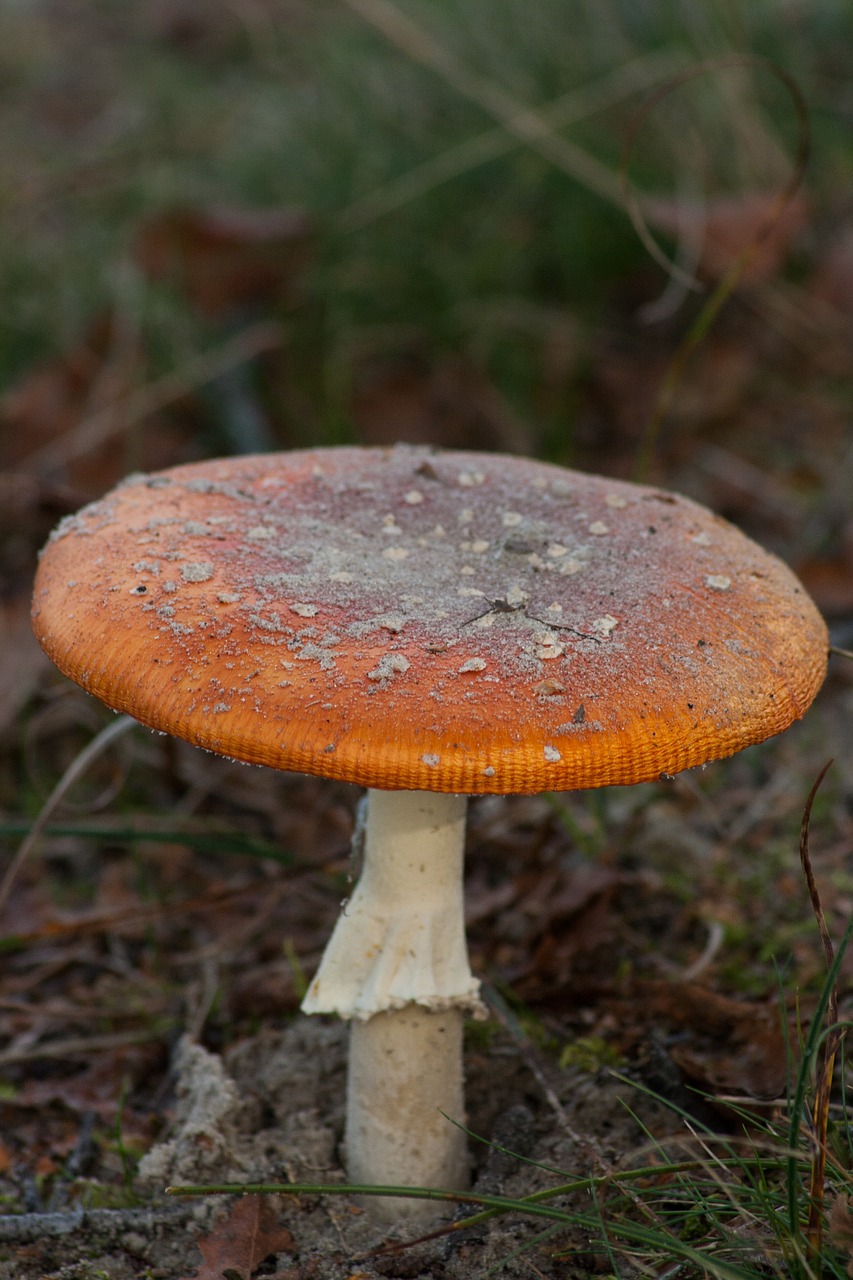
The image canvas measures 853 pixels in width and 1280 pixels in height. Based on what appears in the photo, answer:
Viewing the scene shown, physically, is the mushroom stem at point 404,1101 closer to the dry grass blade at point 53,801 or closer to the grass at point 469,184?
the dry grass blade at point 53,801

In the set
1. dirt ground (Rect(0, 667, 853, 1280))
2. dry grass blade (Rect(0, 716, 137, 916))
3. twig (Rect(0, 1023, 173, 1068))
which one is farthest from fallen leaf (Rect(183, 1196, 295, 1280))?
dry grass blade (Rect(0, 716, 137, 916))

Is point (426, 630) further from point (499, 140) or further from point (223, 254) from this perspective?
point (499, 140)

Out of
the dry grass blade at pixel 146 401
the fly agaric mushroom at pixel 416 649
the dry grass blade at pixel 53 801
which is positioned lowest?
the dry grass blade at pixel 53 801

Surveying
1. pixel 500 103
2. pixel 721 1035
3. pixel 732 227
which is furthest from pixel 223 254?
pixel 721 1035

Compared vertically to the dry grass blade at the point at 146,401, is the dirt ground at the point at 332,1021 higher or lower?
lower

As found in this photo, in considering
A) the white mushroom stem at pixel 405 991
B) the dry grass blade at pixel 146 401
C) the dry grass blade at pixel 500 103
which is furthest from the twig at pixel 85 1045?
the dry grass blade at pixel 500 103

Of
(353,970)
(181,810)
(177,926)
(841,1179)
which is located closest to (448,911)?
(353,970)

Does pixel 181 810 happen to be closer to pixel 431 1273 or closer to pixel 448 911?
pixel 448 911
